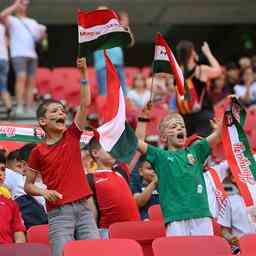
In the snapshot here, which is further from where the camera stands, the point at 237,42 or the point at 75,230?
the point at 237,42

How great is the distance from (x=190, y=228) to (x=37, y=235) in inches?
44.0

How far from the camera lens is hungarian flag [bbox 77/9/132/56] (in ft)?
21.2

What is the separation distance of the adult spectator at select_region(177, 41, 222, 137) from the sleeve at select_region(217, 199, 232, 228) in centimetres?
205

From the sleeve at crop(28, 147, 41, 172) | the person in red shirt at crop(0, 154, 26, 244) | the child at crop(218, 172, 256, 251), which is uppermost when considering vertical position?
the sleeve at crop(28, 147, 41, 172)

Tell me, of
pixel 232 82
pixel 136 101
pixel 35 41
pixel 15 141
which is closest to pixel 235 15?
pixel 232 82

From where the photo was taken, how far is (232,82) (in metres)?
13.8

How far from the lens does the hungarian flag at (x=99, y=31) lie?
21.2ft

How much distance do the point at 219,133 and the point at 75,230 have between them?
1.40 metres

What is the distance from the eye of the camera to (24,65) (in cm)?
1148

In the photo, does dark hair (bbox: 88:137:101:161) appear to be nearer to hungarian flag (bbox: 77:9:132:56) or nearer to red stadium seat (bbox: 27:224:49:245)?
hungarian flag (bbox: 77:9:132:56)

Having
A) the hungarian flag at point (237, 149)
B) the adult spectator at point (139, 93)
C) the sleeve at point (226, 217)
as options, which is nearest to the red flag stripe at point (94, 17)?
the hungarian flag at point (237, 149)

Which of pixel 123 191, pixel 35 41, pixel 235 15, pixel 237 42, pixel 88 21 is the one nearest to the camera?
pixel 88 21

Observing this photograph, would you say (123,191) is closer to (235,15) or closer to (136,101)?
(136,101)

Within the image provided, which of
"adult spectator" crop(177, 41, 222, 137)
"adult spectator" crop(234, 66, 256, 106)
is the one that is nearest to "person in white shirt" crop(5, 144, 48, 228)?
"adult spectator" crop(177, 41, 222, 137)
